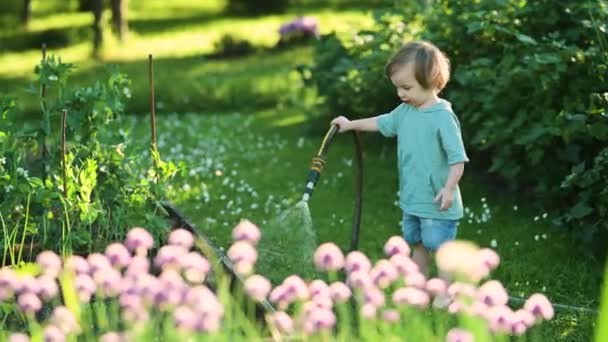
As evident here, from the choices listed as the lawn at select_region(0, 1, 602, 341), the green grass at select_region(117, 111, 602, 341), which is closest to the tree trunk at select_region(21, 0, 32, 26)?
the lawn at select_region(0, 1, 602, 341)

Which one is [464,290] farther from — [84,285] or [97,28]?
[97,28]

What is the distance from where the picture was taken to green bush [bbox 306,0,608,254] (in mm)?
6219

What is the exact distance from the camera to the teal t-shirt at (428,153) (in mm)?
5309

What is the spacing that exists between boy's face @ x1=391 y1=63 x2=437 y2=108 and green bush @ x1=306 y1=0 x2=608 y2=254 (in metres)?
1.10

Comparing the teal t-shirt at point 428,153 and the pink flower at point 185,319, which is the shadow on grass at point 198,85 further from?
the pink flower at point 185,319

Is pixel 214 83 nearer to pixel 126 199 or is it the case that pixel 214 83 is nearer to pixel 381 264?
pixel 126 199

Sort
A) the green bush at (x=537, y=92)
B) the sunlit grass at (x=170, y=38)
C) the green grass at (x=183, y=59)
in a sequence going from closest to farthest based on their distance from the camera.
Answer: the green bush at (x=537, y=92) < the green grass at (x=183, y=59) < the sunlit grass at (x=170, y=38)

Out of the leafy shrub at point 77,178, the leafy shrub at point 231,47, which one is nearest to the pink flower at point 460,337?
the leafy shrub at point 77,178

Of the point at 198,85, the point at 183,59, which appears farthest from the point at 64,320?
the point at 183,59

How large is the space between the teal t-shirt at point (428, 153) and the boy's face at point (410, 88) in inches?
1.9

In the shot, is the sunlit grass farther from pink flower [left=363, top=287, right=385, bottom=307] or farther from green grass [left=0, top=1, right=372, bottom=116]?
pink flower [left=363, top=287, right=385, bottom=307]

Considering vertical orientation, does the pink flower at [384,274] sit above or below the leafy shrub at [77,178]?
above

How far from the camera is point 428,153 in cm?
537

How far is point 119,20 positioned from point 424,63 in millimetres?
10669
